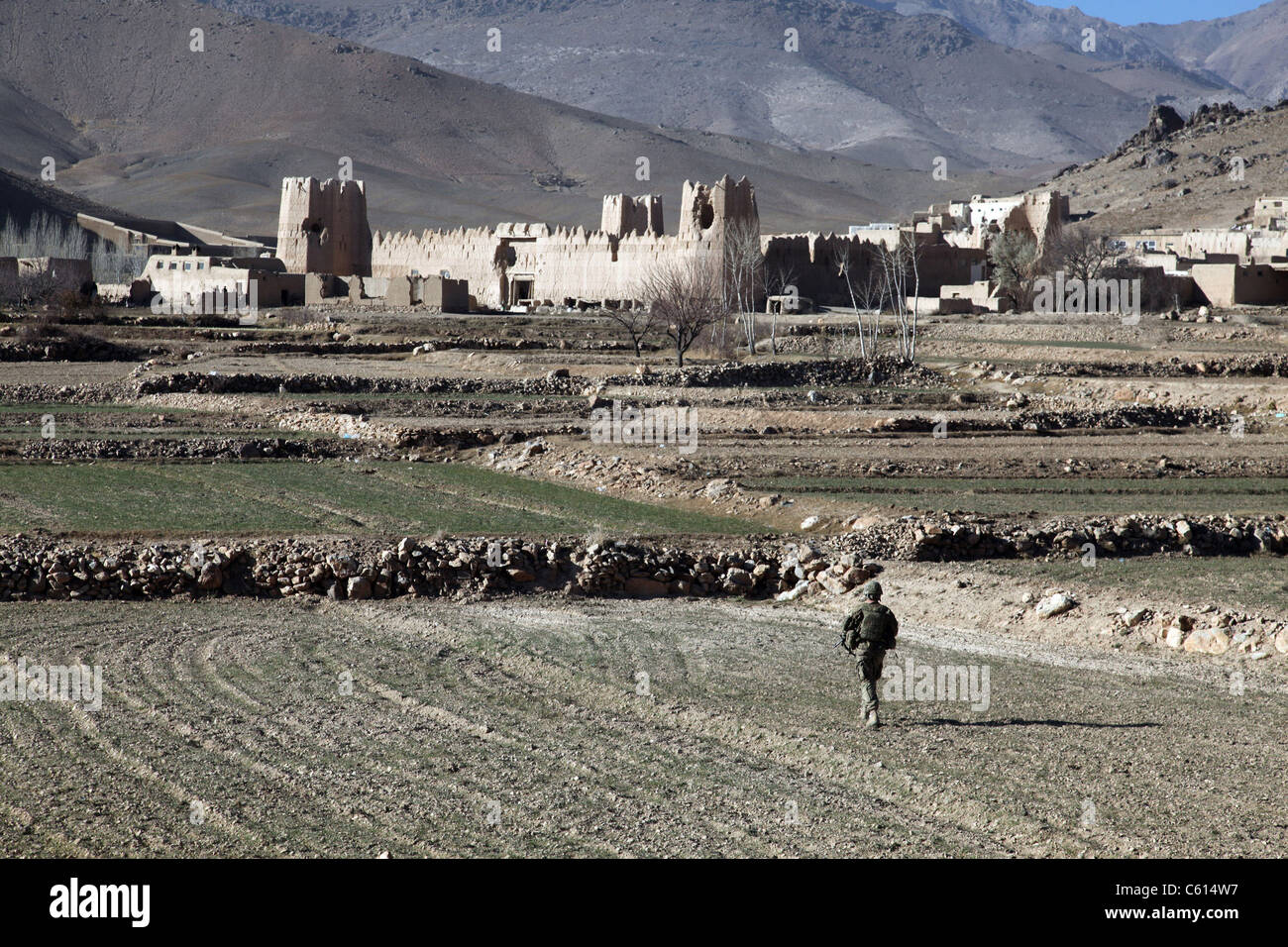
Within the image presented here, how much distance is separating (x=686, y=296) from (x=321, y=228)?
3065cm

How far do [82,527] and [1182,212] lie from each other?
79118 mm

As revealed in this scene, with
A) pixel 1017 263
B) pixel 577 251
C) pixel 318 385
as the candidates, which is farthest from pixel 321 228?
pixel 318 385

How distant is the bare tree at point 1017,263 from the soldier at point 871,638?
45255 mm

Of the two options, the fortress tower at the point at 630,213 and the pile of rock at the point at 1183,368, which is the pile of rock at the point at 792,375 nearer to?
the pile of rock at the point at 1183,368

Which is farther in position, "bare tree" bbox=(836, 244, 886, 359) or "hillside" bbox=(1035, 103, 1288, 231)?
"hillside" bbox=(1035, 103, 1288, 231)

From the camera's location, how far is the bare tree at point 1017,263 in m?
52.7

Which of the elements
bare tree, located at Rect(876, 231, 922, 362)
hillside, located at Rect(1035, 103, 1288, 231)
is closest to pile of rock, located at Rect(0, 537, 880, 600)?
bare tree, located at Rect(876, 231, 922, 362)

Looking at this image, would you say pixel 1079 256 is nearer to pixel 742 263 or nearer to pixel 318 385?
pixel 742 263

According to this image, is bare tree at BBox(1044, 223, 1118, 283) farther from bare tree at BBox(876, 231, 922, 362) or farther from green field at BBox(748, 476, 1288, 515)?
green field at BBox(748, 476, 1288, 515)

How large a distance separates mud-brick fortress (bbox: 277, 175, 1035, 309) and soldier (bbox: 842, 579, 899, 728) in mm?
42077

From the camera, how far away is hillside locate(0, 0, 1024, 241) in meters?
137

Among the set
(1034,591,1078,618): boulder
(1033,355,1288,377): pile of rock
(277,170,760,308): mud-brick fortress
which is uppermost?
(277,170,760,308): mud-brick fortress

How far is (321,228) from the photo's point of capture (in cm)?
6694

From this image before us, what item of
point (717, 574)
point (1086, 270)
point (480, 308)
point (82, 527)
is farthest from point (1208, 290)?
point (82, 527)
